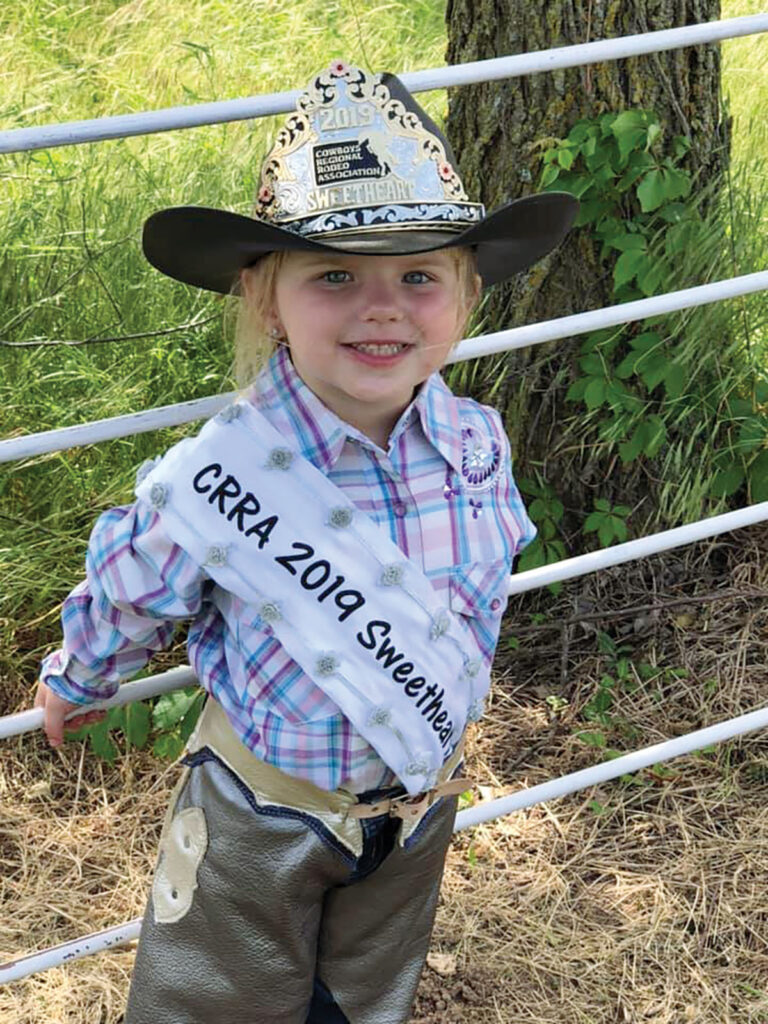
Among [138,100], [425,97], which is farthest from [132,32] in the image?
[425,97]

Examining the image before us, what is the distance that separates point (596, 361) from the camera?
3.11 metres

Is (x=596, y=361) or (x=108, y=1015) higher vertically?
(x=596, y=361)

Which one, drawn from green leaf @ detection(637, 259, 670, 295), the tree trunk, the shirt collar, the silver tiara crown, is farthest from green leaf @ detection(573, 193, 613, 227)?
the silver tiara crown

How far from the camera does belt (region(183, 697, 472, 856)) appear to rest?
176cm

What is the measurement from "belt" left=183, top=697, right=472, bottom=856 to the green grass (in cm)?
97

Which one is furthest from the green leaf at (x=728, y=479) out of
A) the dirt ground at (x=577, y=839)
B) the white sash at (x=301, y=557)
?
the white sash at (x=301, y=557)

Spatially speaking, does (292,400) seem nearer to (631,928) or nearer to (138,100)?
(631,928)

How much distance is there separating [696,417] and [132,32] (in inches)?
150

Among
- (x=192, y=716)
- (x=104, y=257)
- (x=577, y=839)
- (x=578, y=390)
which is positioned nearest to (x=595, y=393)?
(x=578, y=390)

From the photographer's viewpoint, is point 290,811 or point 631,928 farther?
point 631,928

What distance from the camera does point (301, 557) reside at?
168 centimetres

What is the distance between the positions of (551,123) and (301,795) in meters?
1.79

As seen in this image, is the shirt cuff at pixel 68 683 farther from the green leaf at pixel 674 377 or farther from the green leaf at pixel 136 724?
the green leaf at pixel 674 377

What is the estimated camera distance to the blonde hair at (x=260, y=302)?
5.54 ft
